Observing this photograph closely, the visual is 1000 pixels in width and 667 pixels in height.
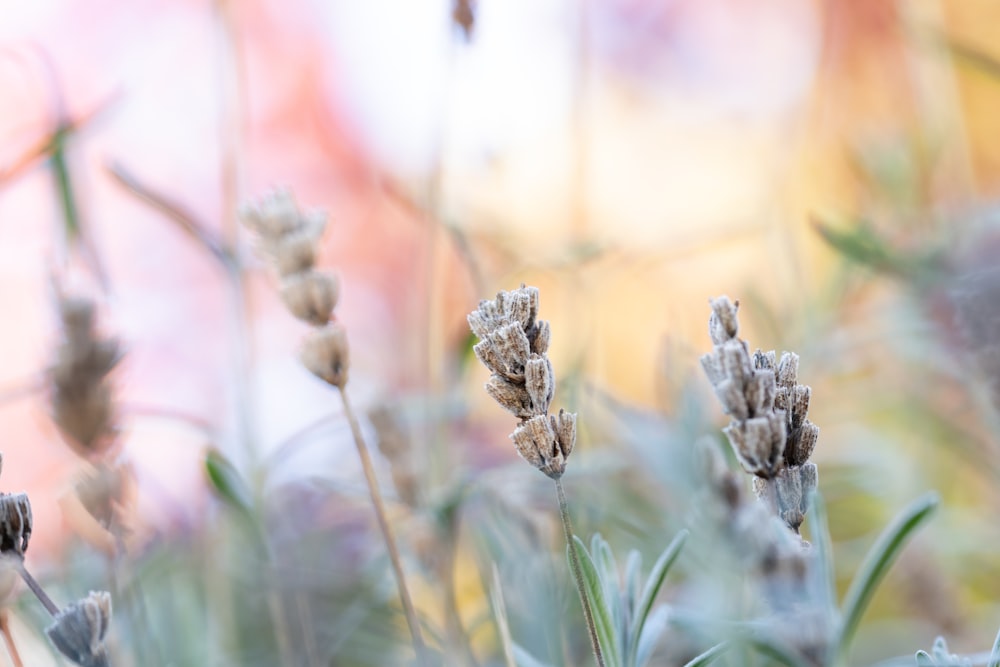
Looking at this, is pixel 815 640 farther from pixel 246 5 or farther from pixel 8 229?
pixel 246 5

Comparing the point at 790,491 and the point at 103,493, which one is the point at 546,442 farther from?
the point at 103,493

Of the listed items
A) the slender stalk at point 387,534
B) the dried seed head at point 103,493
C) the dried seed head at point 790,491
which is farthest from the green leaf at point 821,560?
the dried seed head at point 103,493

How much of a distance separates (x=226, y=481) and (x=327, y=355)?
13 cm

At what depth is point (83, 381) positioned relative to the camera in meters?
0.36

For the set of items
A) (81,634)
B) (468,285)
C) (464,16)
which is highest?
(468,285)

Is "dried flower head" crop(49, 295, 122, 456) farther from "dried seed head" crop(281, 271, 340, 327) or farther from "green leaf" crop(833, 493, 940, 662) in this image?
"green leaf" crop(833, 493, 940, 662)

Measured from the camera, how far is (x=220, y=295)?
1.71 m

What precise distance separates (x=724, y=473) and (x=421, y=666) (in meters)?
0.16

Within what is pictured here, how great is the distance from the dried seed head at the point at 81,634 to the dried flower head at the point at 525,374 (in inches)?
4.7

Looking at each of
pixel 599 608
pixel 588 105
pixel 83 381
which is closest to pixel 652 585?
pixel 599 608

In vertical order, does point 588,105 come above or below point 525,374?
above

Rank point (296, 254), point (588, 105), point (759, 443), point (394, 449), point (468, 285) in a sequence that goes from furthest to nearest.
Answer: point (468, 285), point (588, 105), point (394, 449), point (296, 254), point (759, 443)

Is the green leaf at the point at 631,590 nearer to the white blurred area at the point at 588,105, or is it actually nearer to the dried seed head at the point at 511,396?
the dried seed head at the point at 511,396

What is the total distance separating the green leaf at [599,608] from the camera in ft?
0.85
